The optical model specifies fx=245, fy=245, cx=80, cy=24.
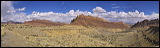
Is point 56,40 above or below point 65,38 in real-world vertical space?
above

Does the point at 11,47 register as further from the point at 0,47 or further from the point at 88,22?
the point at 88,22

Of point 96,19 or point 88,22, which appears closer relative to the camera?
point 88,22

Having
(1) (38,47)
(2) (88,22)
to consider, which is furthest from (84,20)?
(1) (38,47)

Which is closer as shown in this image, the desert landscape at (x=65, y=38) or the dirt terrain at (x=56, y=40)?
the dirt terrain at (x=56, y=40)

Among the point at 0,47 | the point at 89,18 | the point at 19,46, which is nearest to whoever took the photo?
the point at 0,47

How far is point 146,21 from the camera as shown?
424 ft

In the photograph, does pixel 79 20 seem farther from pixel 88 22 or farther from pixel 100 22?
pixel 100 22

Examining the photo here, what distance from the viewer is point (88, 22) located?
12675cm

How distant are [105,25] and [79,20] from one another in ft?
53.7

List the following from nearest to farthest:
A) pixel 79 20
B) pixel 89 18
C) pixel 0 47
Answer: pixel 0 47 < pixel 79 20 < pixel 89 18

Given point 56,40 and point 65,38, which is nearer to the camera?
point 56,40

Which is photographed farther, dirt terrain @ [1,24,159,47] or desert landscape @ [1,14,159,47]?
desert landscape @ [1,14,159,47]

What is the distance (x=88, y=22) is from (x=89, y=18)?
24.6ft

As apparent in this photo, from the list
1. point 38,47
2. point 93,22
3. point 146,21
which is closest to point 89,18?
point 93,22
